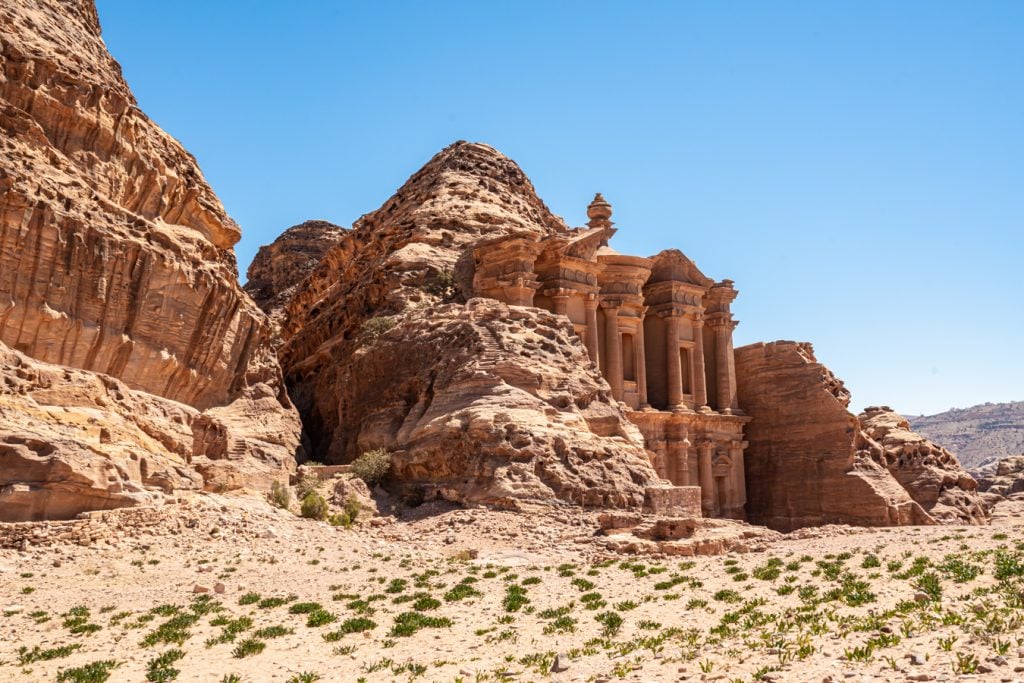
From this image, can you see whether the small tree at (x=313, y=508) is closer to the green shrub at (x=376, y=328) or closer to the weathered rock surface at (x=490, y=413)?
the weathered rock surface at (x=490, y=413)

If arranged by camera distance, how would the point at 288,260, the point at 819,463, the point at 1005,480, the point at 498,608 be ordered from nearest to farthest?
the point at 498,608
the point at 819,463
the point at 1005,480
the point at 288,260

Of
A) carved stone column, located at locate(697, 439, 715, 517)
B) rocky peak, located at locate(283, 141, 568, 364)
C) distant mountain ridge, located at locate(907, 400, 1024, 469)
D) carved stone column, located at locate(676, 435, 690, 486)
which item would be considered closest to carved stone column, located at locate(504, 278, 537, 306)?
rocky peak, located at locate(283, 141, 568, 364)

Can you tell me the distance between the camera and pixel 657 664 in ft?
39.7

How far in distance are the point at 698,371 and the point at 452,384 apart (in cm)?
2229

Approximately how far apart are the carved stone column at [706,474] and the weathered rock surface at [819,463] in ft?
10.9

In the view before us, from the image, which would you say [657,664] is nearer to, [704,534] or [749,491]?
[704,534]

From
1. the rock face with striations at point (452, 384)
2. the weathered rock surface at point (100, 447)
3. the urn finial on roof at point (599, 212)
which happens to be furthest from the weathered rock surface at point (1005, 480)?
→ the weathered rock surface at point (100, 447)

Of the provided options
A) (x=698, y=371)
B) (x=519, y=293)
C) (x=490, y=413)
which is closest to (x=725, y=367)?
(x=698, y=371)

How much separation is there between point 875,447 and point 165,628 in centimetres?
4193

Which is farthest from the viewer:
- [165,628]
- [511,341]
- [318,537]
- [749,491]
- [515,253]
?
[749,491]

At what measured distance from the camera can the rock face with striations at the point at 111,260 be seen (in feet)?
87.1

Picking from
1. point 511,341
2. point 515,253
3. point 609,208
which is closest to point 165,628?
point 511,341

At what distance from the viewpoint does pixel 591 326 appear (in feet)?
156

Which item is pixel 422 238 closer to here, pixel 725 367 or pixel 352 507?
pixel 725 367
